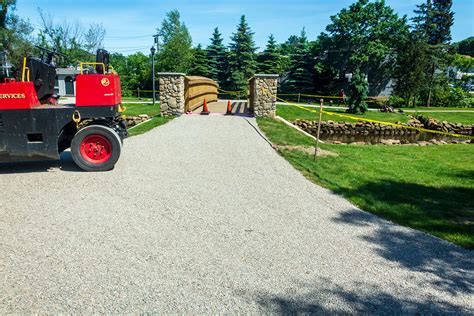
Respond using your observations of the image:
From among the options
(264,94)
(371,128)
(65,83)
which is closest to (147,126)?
(65,83)

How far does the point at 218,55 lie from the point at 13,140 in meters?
32.8

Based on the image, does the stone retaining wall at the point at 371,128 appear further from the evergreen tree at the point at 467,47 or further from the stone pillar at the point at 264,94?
the evergreen tree at the point at 467,47

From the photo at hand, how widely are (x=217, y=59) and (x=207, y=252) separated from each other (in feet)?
117

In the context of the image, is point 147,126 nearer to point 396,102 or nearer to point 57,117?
point 57,117

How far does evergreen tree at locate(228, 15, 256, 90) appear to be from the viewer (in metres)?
36.1

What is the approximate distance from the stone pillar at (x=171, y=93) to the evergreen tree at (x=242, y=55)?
1979 centimetres

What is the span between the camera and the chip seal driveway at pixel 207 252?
10.3ft

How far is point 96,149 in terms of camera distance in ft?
24.0

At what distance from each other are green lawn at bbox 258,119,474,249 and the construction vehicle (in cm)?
437

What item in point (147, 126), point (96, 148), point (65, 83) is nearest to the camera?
point (96, 148)

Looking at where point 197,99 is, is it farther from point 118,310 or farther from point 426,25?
point 426,25

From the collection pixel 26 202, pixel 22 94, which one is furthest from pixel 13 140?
pixel 26 202

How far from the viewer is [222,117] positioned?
17031mm

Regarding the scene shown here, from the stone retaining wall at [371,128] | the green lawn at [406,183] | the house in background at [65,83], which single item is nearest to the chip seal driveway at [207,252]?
the green lawn at [406,183]
